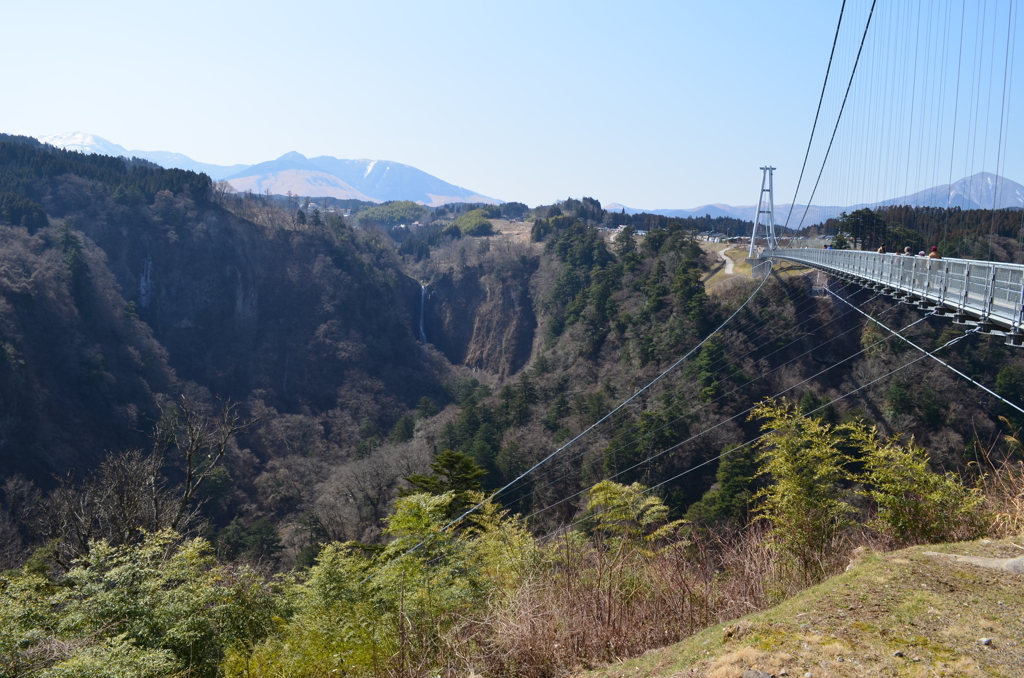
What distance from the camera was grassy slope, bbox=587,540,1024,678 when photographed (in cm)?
413

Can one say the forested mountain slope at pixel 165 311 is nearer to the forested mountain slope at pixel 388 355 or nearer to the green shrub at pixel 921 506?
the forested mountain slope at pixel 388 355

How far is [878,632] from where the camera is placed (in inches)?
176

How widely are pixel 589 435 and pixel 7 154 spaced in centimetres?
6682

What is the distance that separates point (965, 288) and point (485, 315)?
225 feet

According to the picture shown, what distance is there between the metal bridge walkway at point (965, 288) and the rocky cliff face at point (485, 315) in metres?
56.5

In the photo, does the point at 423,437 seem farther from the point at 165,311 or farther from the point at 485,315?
the point at 485,315

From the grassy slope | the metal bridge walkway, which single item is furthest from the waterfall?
the grassy slope

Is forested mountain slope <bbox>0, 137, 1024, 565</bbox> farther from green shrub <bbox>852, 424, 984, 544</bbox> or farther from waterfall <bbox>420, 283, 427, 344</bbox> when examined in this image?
green shrub <bbox>852, 424, 984, 544</bbox>

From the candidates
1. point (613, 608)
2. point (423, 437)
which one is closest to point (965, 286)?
point (613, 608)

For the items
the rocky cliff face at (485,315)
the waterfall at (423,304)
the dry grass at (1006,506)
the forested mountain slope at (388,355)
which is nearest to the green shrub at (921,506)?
the dry grass at (1006,506)

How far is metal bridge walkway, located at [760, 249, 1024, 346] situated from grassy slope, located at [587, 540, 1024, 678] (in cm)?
355

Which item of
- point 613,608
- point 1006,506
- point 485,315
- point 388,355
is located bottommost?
point 388,355

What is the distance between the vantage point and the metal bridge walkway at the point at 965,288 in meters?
7.30

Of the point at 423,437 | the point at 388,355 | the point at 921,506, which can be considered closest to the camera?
the point at 921,506
